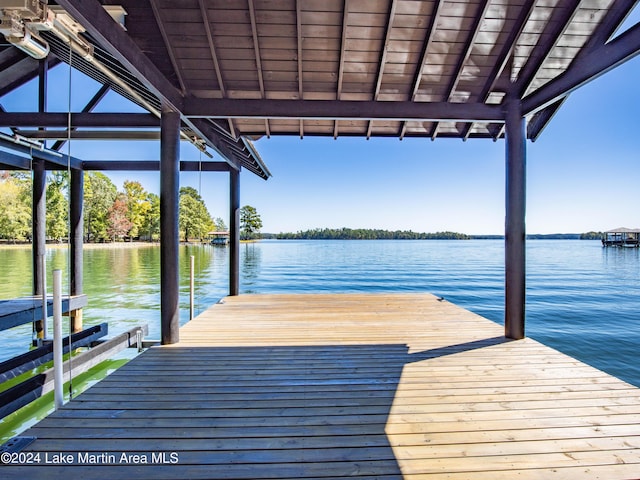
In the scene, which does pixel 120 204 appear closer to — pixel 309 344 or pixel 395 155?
pixel 395 155

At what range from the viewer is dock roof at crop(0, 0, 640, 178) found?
2888 mm

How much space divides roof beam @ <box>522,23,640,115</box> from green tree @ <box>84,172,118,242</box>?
38.1m

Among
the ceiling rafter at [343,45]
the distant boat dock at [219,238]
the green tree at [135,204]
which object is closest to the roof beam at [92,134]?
the ceiling rafter at [343,45]

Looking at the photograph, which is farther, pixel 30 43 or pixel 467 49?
pixel 467 49

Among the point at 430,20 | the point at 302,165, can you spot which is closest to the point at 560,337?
the point at 430,20

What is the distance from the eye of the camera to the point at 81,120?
405cm

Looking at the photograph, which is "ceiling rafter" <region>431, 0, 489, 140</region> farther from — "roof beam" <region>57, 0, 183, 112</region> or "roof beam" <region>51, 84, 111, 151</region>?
"roof beam" <region>51, 84, 111, 151</region>

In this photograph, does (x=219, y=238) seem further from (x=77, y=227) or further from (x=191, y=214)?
(x=77, y=227)

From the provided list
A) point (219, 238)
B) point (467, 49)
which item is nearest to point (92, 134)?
point (467, 49)

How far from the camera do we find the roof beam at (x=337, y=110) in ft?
12.3

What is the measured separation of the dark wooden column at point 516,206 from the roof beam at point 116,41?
12.9ft

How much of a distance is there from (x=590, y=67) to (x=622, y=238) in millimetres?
63306

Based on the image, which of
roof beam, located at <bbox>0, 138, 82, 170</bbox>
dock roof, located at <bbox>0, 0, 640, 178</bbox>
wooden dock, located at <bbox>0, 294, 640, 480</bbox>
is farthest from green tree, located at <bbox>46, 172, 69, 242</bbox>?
wooden dock, located at <bbox>0, 294, 640, 480</bbox>

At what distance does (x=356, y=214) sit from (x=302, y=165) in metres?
→ 12.2
